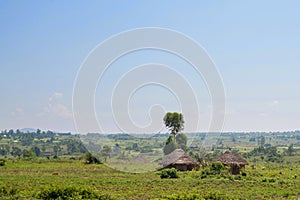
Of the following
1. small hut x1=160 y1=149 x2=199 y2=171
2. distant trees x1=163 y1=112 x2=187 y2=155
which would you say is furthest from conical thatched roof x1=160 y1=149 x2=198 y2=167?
distant trees x1=163 y1=112 x2=187 y2=155

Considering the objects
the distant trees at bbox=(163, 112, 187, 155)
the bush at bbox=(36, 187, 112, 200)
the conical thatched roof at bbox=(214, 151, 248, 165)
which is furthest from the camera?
the distant trees at bbox=(163, 112, 187, 155)

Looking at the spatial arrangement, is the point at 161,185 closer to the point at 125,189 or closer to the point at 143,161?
→ the point at 125,189

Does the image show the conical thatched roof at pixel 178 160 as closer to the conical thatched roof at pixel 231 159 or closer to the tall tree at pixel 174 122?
the conical thatched roof at pixel 231 159

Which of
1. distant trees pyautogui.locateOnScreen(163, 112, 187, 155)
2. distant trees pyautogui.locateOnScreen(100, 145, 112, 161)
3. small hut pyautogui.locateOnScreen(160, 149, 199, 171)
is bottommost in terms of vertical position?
small hut pyautogui.locateOnScreen(160, 149, 199, 171)

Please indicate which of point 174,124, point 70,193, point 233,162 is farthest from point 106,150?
point 174,124

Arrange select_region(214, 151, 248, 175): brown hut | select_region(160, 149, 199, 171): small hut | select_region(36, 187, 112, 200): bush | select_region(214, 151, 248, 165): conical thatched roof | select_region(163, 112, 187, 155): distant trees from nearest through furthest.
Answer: select_region(36, 187, 112, 200): bush
select_region(214, 151, 248, 175): brown hut
select_region(214, 151, 248, 165): conical thatched roof
select_region(160, 149, 199, 171): small hut
select_region(163, 112, 187, 155): distant trees

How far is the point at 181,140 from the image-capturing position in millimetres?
51750

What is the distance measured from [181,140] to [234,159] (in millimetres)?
17686

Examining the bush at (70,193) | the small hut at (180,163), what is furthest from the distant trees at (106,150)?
the bush at (70,193)

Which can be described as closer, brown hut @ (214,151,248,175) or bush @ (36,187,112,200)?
bush @ (36,187,112,200)

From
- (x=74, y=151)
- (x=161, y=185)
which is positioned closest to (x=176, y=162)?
(x=161, y=185)

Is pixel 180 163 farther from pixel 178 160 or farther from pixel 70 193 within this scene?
pixel 70 193

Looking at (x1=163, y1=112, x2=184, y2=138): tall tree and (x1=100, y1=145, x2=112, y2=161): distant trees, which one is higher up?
(x1=163, y1=112, x2=184, y2=138): tall tree

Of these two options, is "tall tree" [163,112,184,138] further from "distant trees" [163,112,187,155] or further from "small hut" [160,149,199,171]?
"small hut" [160,149,199,171]
